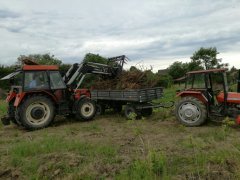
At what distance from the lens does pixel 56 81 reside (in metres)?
10.4

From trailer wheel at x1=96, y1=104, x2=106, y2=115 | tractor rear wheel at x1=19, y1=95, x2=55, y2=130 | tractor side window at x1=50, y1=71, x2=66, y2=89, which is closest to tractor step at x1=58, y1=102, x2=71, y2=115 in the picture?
tractor rear wheel at x1=19, y1=95, x2=55, y2=130

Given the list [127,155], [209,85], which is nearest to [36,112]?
[127,155]

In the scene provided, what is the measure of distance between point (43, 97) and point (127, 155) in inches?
196

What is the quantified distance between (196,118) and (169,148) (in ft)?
9.83

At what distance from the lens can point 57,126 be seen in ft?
33.1

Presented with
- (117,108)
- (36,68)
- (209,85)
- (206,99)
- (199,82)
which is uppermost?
(36,68)

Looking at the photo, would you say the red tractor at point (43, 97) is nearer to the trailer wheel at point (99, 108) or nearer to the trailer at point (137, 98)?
the trailer at point (137, 98)

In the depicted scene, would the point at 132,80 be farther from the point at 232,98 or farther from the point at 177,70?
the point at 177,70

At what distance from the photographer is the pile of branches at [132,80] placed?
11.2 meters

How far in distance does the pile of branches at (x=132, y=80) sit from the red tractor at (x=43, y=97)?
3.84 ft

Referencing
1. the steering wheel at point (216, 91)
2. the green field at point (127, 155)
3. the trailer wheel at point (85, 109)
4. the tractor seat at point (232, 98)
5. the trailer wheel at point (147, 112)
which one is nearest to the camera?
the green field at point (127, 155)

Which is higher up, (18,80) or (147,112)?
(18,80)

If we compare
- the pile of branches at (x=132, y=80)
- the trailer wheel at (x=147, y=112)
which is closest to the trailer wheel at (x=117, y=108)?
the pile of branches at (x=132, y=80)

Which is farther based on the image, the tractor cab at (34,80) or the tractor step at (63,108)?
the tractor step at (63,108)
